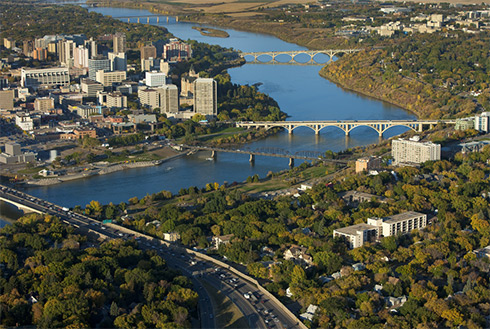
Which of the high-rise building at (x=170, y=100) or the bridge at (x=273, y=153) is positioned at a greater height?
the high-rise building at (x=170, y=100)

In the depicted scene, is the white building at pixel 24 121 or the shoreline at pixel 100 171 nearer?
the shoreline at pixel 100 171

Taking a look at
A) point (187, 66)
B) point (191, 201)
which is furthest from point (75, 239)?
point (187, 66)

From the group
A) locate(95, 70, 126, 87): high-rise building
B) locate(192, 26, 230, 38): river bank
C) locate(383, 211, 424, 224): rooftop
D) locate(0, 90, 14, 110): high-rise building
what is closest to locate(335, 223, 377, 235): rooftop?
locate(383, 211, 424, 224): rooftop

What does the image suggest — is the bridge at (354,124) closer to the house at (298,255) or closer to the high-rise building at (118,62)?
the high-rise building at (118,62)

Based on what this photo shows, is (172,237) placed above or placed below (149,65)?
below

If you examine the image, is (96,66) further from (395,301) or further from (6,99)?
(395,301)

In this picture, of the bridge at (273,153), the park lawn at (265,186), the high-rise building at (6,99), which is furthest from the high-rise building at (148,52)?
the park lawn at (265,186)

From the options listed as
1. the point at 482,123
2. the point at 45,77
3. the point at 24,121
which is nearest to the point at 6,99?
the point at 24,121
